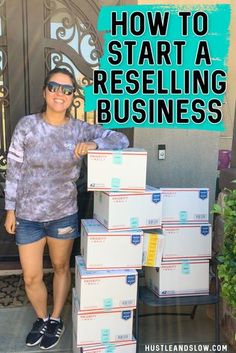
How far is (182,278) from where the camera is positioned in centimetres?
273

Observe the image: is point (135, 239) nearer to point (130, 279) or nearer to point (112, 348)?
point (130, 279)

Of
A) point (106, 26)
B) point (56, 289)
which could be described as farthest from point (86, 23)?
point (56, 289)

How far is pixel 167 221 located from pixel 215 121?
1.32 m

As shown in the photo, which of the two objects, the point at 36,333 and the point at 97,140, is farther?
the point at 36,333

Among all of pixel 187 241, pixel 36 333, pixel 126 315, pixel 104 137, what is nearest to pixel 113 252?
pixel 126 315

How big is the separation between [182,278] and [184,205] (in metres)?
0.51

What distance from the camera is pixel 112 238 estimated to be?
2.51 meters

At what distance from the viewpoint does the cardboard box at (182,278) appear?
2.70 meters

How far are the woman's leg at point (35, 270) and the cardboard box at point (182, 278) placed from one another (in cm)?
82

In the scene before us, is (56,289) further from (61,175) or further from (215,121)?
(215,121)

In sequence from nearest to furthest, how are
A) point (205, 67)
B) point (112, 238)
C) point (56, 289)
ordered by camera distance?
1. point (112, 238)
2. point (56, 289)
3. point (205, 67)

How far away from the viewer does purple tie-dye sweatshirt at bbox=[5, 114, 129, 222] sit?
2.52m

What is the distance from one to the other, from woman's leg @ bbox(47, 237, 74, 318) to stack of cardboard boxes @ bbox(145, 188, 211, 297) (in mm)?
654

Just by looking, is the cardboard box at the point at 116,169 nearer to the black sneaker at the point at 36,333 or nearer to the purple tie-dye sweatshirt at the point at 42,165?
the purple tie-dye sweatshirt at the point at 42,165
